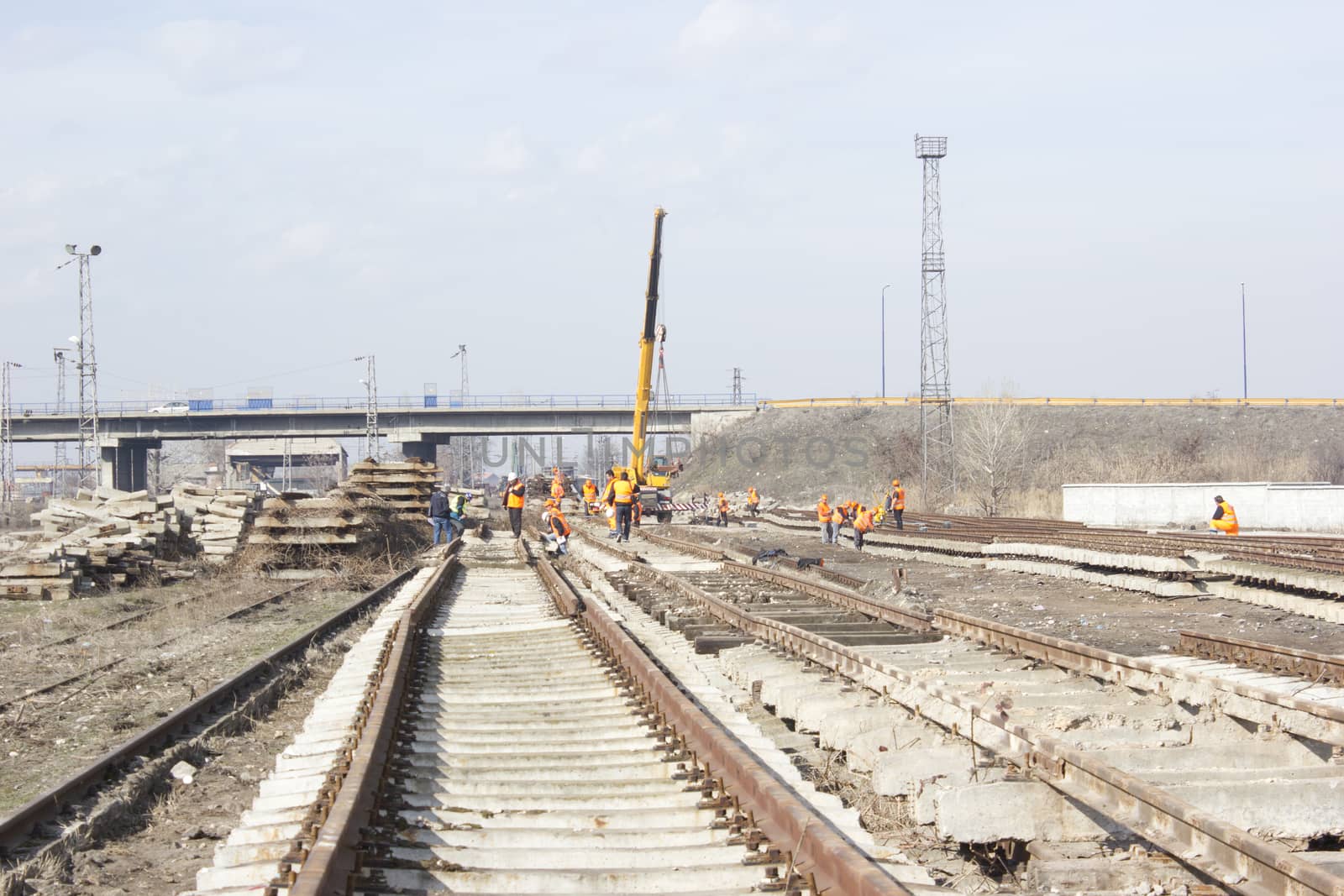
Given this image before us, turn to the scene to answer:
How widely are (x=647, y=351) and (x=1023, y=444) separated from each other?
29.6 m

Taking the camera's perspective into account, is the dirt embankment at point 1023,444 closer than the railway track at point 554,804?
No

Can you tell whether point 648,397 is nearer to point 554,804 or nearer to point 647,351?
point 647,351

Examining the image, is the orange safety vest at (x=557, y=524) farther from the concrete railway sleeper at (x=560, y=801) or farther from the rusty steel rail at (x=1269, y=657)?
the rusty steel rail at (x=1269, y=657)

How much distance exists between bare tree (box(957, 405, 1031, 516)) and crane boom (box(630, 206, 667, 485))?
12921 millimetres

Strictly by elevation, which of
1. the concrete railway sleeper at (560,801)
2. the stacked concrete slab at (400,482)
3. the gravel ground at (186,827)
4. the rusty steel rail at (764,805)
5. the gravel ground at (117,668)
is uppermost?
the stacked concrete slab at (400,482)

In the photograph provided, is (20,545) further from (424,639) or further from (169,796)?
(169,796)

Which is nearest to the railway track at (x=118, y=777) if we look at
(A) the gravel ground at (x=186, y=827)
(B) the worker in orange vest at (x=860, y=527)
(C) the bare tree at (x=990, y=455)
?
(A) the gravel ground at (x=186, y=827)

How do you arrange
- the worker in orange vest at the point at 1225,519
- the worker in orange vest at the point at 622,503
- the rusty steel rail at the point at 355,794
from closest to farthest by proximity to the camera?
1. the rusty steel rail at the point at 355,794
2. the worker in orange vest at the point at 1225,519
3. the worker in orange vest at the point at 622,503

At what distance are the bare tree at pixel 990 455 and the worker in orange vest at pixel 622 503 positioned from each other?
21.6 m

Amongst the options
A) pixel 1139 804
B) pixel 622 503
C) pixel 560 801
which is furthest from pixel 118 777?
pixel 622 503

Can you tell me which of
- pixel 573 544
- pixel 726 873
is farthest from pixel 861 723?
pixel 573 544

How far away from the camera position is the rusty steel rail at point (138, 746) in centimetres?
565

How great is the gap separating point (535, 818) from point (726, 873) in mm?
1140

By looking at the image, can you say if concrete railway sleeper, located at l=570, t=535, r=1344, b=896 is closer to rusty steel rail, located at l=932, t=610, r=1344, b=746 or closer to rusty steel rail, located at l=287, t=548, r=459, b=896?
rusty steel rail, located at l=932, t=610, r=1344, b=746
